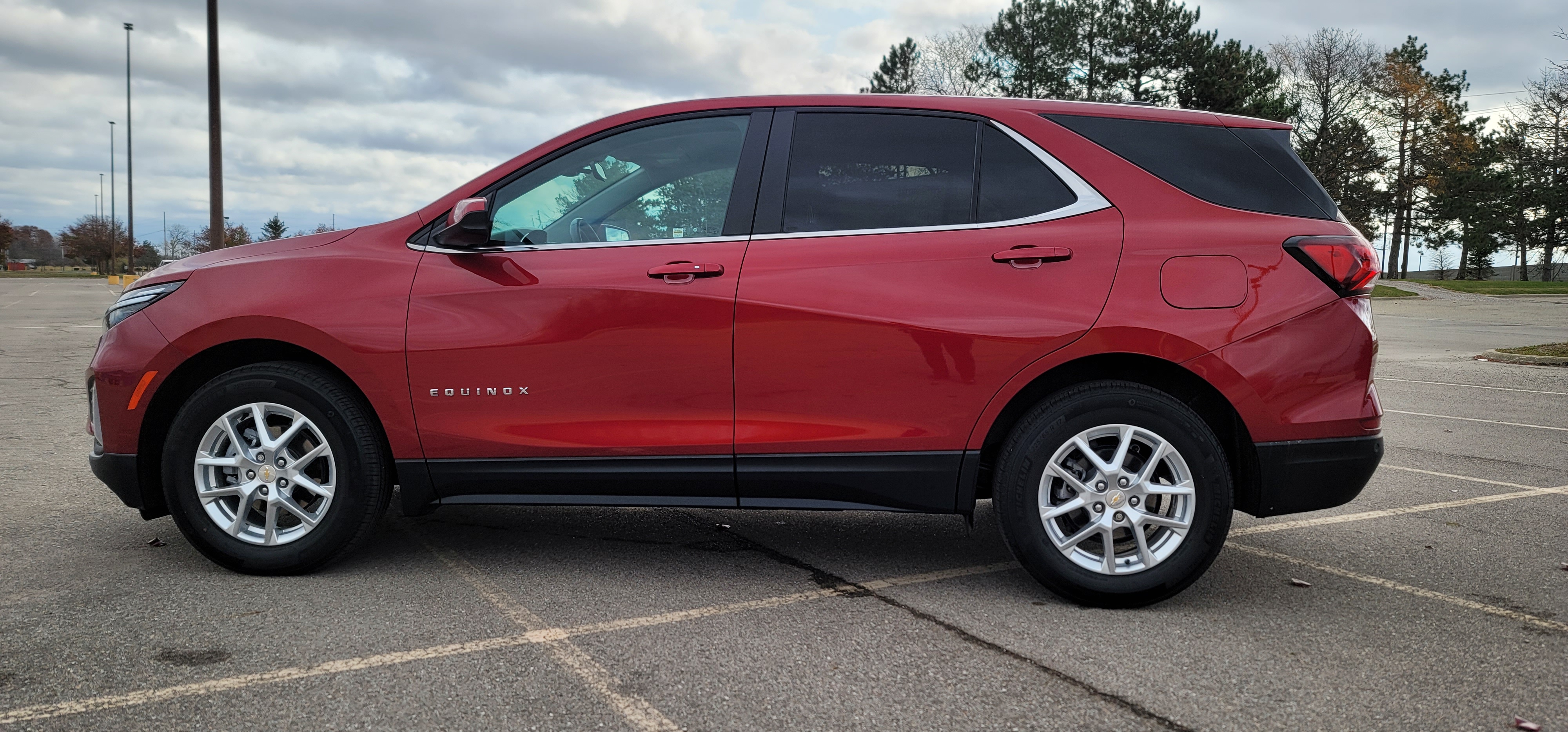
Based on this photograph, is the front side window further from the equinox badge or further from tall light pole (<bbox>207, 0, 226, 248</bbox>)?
tall light pole (<bbox>207, 0, 226, 248</bbox>)

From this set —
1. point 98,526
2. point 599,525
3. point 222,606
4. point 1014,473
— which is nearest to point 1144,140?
point 1014,473

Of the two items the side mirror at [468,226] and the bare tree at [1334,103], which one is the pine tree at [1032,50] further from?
the side mirror at [468,226]

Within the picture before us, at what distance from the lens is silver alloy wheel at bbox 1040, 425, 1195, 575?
11.5ft

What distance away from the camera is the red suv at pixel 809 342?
3.51 meters

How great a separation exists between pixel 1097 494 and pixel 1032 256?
0.83 m

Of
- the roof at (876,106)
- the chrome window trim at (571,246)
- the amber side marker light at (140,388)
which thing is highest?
the roof at (876,106)

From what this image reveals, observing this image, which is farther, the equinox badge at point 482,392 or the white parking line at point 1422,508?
the white parking line at point 1422,508

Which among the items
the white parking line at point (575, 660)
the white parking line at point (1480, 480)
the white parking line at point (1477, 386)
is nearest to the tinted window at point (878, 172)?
the white parking line at point (575, 660)

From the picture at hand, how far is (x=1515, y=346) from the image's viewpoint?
684 inches

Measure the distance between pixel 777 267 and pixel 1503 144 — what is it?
196ft

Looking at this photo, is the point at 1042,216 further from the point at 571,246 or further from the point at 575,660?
the point at 575,660

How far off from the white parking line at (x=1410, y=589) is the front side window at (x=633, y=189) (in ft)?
8.79

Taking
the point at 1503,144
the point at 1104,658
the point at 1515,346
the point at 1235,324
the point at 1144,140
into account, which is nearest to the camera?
the point at 1104,658

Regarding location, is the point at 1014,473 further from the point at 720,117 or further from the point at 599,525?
the point at 599,525
